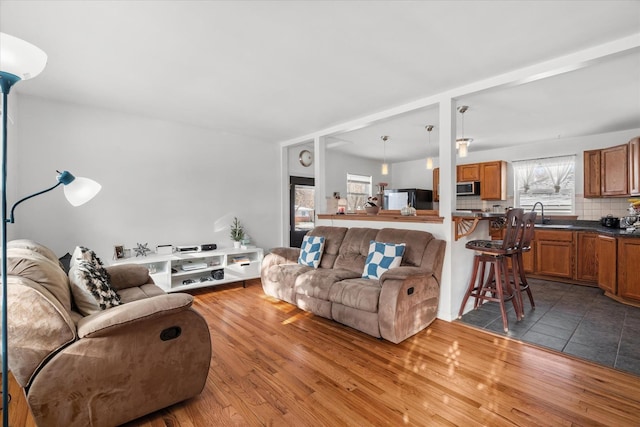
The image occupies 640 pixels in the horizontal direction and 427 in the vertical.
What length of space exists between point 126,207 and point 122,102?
53.1 inches

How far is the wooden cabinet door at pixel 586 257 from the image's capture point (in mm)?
4453

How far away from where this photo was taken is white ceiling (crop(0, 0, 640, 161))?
1.93m

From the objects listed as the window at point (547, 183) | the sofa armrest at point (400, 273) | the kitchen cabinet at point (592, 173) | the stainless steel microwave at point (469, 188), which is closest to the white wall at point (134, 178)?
the sofa armrest at point (400, 273)

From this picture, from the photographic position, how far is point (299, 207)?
5.89 meters

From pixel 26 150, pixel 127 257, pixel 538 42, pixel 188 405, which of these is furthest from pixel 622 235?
pixel 26 150

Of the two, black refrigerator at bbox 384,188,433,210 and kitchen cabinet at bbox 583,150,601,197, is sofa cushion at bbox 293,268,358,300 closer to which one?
black refrigerator at bbox 384,188,433,210

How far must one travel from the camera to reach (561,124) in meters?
4.39

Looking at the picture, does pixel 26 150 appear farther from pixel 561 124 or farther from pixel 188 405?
pixel 561 124

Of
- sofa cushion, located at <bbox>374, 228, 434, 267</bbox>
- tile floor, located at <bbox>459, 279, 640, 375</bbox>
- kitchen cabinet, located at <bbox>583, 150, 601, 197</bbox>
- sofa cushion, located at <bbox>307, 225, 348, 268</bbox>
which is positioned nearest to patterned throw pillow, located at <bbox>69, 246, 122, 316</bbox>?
sofa cushion, located at <bbox>307, 225, 348, 268</bbox>

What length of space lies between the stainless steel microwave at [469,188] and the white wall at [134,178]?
402 centimetres

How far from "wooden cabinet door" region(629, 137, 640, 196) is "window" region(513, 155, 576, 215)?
3.29ft

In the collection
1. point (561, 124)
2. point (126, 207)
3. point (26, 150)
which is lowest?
point (126, 207)

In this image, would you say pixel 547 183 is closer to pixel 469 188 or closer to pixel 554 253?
pixel 469 188

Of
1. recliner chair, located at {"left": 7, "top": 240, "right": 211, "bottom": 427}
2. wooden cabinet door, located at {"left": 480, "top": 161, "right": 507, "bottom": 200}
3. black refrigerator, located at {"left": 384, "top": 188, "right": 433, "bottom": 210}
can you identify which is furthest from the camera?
black refrigerator, located at {"left": 384, "top": 188, "right": 433, "bottom": 210}
